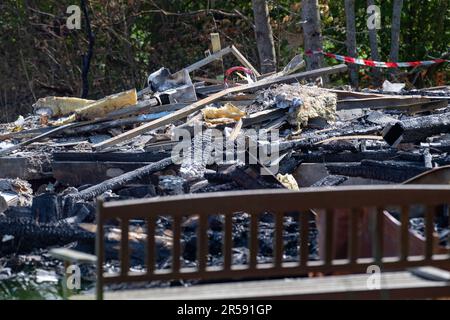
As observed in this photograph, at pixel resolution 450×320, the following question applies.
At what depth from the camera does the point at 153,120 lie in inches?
408

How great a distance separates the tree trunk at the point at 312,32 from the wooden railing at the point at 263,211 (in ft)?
36.9

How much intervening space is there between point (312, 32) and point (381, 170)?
7.86 metres

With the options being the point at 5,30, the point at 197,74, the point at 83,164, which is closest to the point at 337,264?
the point at 83,164

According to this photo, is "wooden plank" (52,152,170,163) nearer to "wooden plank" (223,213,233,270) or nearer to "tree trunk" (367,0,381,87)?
"wooden plank" (223,213,233,270)

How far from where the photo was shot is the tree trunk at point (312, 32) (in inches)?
597

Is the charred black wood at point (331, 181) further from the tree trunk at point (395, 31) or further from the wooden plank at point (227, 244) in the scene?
the tree trunk at point (395, 31)

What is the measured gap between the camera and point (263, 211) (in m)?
4.03

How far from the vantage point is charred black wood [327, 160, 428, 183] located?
7.65m

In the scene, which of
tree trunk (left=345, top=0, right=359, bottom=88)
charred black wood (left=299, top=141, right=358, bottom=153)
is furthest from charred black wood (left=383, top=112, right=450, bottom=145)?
tree trunk (left=345, top=0, right=359, bottom=88)

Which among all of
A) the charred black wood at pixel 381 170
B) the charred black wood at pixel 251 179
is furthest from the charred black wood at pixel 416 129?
the charred black wood at pixel 251 179

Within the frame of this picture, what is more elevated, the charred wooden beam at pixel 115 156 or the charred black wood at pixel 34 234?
the charred wooden beam at pixel 115 156

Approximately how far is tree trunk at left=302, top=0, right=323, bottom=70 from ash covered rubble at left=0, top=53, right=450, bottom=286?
10.2ft
